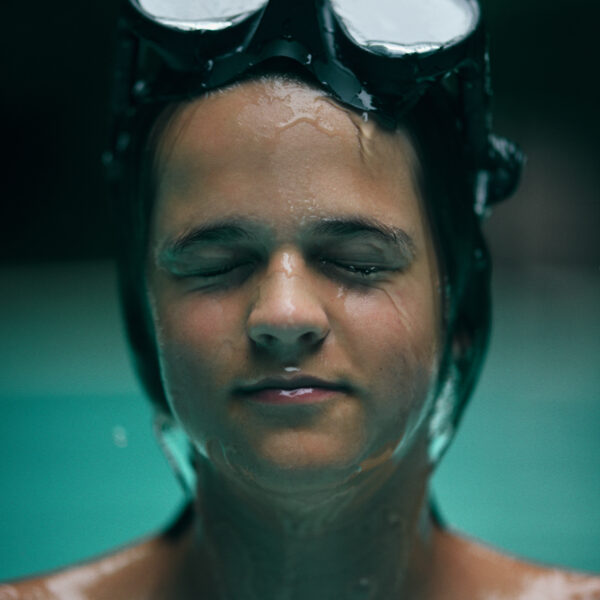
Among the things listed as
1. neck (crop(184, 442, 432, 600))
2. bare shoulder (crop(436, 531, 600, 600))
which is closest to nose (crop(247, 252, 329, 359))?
neck (crop(184, 442, 432, 600))

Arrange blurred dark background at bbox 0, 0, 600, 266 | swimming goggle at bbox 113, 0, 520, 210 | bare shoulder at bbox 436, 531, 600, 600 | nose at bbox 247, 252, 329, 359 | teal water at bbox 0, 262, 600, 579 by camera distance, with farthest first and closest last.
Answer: blurred dark background at bbox 0, 0, 600, 266 → teal water at bbox 0, 262, 600, 579 → bare shoulder at bbox 436, 531, 600, 600 → swimming goggle at bbox 113, 0, 520, 210 → nose at bbox 247, 252, 329, 359

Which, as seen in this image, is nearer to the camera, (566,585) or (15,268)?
(566,585)

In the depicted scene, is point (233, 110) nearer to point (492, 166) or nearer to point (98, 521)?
point (492, 166)

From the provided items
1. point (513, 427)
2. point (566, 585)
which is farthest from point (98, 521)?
point (566, 585)

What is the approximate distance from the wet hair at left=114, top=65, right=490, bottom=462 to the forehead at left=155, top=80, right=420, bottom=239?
4cm

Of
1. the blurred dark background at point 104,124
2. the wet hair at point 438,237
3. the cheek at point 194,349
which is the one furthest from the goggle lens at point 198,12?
the blurred dark background at point 104,124

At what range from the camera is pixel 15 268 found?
6.19 m

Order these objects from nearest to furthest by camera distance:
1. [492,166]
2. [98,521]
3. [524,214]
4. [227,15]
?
[227,15] < [492,166] < [98,521] < [524,214]

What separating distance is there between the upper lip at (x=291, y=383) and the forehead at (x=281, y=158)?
23 cm

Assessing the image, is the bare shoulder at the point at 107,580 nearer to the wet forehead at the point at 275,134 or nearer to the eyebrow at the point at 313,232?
the eyebrow at the point at 313,232

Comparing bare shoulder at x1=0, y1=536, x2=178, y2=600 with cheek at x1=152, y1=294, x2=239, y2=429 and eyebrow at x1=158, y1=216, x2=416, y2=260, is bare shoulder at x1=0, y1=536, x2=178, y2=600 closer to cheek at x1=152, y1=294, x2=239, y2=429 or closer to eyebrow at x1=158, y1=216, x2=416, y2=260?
cheek at x1=152, y1=294, x2=239, y2=429

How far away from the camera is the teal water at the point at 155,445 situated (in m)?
3.10

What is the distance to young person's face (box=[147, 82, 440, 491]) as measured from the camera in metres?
1.14

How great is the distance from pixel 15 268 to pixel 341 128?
5.44m
